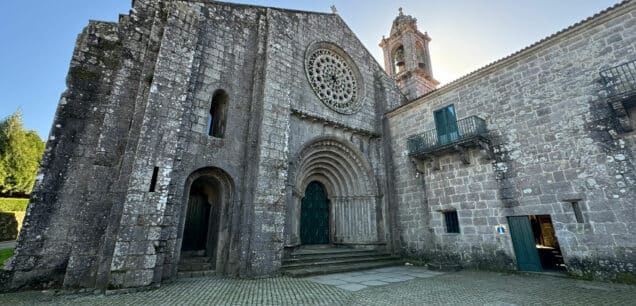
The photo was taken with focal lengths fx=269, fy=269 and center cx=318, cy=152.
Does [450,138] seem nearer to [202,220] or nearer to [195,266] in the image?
[202,220]

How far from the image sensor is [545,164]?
733 centimetres

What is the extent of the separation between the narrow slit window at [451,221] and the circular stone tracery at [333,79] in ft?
17.7

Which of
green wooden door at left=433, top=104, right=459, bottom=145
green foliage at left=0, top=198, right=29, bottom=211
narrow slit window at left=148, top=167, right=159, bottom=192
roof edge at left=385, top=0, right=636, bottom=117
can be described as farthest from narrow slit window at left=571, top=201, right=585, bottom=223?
green foliage at left=0, top=198, right=29, bottom=211

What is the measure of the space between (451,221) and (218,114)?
28.1 feet

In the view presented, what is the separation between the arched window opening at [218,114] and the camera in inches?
320

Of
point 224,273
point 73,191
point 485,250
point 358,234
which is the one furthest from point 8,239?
point 485,250

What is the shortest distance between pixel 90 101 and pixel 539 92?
1213 centimetres

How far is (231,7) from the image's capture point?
9.28 m

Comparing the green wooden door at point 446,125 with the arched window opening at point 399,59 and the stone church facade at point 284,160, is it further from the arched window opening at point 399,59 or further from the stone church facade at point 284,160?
the arched window opening at point 399,59

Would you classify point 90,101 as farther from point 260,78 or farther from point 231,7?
point 231,7

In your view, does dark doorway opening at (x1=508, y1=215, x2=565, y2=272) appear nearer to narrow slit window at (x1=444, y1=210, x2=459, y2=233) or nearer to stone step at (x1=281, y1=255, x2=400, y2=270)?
narrow slit window at (x1=444, y1=210, x2=459, y2=233)

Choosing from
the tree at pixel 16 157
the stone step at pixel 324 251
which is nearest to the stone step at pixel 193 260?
the stone step at pixel 324 251

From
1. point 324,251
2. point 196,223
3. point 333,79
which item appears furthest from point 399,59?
point 196,223

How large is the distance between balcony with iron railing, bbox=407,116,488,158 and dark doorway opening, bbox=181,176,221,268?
7.30 m
